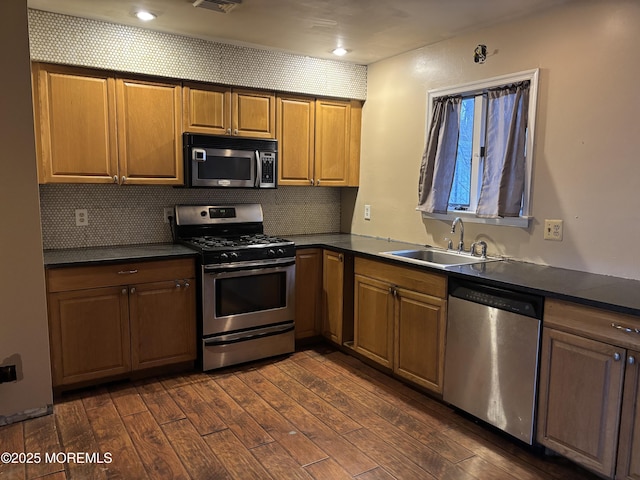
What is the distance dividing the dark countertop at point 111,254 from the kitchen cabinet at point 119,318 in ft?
0.13

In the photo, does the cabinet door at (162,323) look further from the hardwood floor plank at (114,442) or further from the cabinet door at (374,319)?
the cabinet door at (374,319)

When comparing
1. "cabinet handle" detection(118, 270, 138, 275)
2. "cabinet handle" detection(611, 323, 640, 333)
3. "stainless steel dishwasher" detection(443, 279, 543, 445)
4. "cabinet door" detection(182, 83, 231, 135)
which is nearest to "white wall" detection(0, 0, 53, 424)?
"cabinet handle" detection(118, 270, 138, 275)

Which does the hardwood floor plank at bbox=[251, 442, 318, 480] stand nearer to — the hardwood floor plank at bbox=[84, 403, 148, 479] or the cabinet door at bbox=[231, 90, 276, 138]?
the hardwood floor plank at bbox=[84, 403, 148, 479]

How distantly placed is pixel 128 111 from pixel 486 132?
239 centimetres

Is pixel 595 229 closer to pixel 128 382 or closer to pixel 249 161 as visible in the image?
pixel 249 161

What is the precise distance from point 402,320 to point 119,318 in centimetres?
180

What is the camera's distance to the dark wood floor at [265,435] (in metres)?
2.23

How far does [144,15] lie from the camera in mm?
2947

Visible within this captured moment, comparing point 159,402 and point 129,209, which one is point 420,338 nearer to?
point 159,402

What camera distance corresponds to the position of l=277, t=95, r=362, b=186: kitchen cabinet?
12.9 feet

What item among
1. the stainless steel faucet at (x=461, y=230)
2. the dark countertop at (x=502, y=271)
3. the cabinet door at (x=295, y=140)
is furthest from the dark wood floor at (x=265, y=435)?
the cabinet door at (x=295, y=140)

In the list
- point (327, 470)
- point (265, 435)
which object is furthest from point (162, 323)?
point (327, 470)

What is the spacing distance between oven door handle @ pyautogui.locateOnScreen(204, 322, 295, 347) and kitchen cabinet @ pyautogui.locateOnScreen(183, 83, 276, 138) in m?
1.48

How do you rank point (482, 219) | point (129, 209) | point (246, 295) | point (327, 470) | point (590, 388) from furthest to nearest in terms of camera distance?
point (129, 209), point (246, 295), point (482, 219), point (327, 470), point (590, 388)
